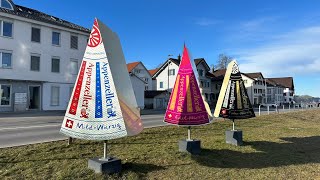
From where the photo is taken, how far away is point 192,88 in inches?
366

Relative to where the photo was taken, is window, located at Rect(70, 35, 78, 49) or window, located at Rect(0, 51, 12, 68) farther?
window, located at Rect(70, 35, 78, 49)

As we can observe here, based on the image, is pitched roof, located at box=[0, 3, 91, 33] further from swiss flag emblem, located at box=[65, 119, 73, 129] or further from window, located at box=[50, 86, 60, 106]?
swiss flag emblem, located at box=[65, 119, 73, 129]

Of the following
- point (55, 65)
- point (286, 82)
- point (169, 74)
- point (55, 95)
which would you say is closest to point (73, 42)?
point (55, 65)

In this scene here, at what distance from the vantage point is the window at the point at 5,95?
2956 cm

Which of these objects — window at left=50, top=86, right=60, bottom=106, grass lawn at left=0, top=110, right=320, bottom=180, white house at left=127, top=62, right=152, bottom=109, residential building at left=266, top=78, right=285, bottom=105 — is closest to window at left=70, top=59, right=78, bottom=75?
window at left=50, top=86, right=60, bottom=106

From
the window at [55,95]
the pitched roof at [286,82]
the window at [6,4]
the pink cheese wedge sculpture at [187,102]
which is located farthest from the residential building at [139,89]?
the pitched roof at [286,82]

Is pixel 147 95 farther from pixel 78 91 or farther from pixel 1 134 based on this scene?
pixel 78 91

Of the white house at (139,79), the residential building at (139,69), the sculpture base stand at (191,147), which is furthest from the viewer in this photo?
the residential building at (139,69)

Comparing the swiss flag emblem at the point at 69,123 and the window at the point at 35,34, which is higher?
the window at the point at 35,34

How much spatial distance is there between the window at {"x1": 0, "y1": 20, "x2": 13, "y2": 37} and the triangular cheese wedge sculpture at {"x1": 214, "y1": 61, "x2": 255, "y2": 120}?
25.5 metres

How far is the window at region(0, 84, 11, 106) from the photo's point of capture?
97.0 feet

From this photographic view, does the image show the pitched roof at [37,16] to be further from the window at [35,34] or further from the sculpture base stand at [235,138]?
the sculpture base stand at [235,138]

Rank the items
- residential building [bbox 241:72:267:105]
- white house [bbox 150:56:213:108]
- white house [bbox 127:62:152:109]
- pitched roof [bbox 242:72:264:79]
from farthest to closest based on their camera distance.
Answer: pitched roof [bbox 242:72:264:79] < residential building [bbox 241:72:267:105] < white house [bbox 150:56:213:108] < white house [bbox 127:62:152:109]

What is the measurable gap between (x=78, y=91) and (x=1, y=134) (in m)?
7.53
